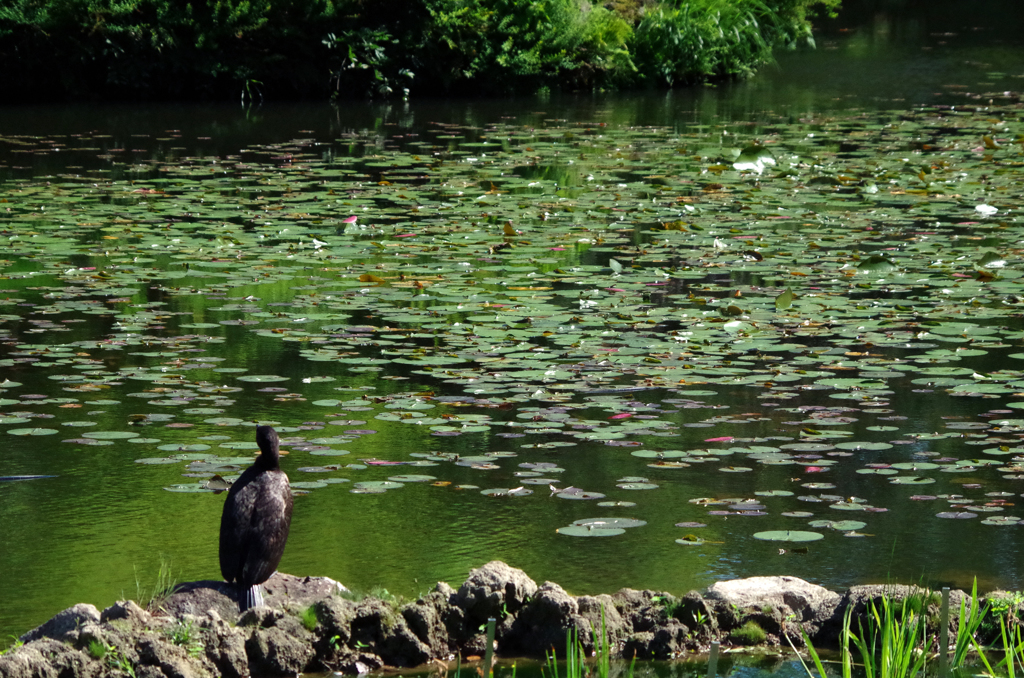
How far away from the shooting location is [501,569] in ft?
12.3

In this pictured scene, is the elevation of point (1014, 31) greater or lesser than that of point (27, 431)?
greater

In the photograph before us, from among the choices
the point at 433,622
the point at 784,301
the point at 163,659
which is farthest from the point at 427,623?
the point at 784,301

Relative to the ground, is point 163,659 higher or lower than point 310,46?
lower

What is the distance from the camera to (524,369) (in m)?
6.16

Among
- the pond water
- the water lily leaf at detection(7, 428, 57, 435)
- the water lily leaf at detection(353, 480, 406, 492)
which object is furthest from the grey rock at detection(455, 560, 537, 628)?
the water lily leaf at detection(7, 428, 57, 435)

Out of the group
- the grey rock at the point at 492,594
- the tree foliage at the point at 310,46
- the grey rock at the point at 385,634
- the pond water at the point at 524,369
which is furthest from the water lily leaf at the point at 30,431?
the tree foliage at the point at 310,46

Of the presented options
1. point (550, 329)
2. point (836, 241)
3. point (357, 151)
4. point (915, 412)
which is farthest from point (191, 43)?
point (915, 412)

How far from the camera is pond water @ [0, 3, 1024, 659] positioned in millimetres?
4461

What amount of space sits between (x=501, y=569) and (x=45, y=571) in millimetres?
1469

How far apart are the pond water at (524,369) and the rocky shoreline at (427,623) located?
27 cm

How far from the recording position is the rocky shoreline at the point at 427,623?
11.4 ft

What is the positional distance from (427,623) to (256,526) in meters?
0.53

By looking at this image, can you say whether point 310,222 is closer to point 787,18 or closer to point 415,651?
point 415,651

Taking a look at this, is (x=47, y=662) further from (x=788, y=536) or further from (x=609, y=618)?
(x=788, y=536)
